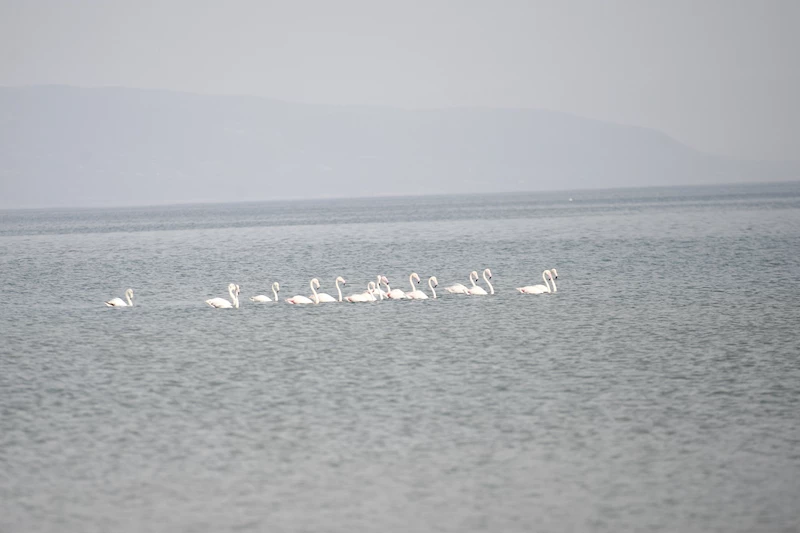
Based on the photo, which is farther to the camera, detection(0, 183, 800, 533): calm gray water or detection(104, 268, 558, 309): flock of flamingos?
detection(104, 268, 558, 309): flock of flamingos

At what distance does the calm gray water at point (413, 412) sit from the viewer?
15617 mm

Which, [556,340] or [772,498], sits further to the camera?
[556,340]

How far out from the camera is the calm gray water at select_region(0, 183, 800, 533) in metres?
15.6

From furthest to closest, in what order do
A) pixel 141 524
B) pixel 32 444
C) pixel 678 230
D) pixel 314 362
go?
pixel 678 230
pixel 314 362
pixel 32 444
pixel 141 524

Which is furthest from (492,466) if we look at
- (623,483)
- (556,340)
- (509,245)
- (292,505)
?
(509,245)

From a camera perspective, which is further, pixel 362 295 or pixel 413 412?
pixel 362 295

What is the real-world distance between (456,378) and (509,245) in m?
51.4

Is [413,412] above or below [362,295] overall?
below

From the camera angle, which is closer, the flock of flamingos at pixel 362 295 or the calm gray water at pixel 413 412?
the calm gray water at pixel 413 412

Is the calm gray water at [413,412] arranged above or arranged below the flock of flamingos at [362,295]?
below

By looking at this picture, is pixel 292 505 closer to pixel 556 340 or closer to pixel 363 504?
pixel 363 504

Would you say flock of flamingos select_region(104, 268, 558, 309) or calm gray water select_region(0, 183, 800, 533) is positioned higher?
flock of flamingos select_region(104, 268, 558, 309)

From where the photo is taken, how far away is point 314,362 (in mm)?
27328

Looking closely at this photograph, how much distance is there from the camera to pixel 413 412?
69.9ft
